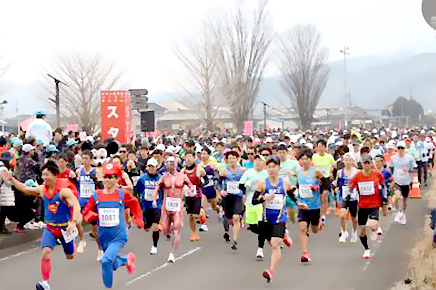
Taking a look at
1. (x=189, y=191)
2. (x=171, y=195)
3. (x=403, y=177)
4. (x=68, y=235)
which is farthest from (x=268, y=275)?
(x=403, y=177)

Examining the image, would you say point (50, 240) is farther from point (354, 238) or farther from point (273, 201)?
point (354, 238)

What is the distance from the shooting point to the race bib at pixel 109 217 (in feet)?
30.1

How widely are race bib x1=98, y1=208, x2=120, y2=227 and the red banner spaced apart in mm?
13076

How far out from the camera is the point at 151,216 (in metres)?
12.9

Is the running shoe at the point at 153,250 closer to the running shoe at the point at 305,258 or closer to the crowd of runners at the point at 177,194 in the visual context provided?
the crowd of runners at the point at 177,194

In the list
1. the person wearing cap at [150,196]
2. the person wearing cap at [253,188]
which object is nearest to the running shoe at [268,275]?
the person wearing cap at [253,188]

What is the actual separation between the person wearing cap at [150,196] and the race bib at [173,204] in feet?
1.13

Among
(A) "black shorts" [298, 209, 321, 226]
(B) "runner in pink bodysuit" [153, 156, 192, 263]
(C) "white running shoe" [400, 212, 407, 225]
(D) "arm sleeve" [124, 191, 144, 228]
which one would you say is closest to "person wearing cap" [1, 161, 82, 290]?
(D) "arm sleeve" [124, 191, 144, 228]

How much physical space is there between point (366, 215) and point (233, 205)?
297 centimetres

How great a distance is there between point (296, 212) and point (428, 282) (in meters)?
3.18

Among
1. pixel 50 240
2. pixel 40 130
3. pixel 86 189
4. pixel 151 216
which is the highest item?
pixel 40 130

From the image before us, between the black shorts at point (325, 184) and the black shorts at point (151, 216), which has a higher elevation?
the black shorts at point (325, 184)

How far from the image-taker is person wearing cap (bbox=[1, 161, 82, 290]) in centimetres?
922

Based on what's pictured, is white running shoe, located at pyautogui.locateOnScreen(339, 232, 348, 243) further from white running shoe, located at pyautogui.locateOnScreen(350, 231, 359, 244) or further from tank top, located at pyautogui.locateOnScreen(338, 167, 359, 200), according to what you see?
tank top, located at pyautogui.locateOnScreen(338, 167, 359, 200)
